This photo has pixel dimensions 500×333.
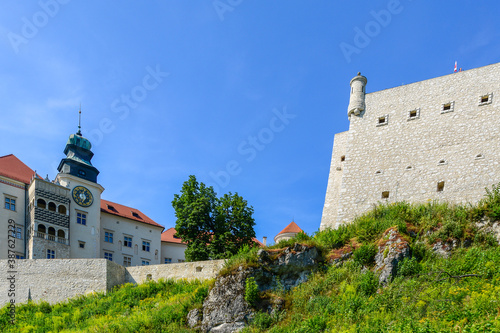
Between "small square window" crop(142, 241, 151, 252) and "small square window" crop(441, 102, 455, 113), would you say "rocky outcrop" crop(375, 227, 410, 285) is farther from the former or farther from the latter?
"small square window" crop(142, 241, 151, 252)

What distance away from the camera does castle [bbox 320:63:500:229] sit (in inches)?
1041

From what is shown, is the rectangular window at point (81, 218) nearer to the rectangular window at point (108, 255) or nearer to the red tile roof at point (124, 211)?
the red tile roof at point (124, 211)

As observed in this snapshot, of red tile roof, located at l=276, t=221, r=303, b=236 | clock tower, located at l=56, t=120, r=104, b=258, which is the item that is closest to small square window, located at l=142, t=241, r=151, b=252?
clock tower, located at l=56, t=120, r=104, b=258

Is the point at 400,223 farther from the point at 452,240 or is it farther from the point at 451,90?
the point at 451,90

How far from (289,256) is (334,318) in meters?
5.20

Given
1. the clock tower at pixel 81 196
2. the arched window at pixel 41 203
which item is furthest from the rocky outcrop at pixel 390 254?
the arched window at pixel 41 203

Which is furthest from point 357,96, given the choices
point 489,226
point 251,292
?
point 251,292

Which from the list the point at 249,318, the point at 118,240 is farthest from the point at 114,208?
the point at 249,318

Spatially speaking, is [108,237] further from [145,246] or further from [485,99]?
[485,99]

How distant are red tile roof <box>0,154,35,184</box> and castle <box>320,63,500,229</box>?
25994 millimetres

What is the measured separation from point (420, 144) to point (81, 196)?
2950cm

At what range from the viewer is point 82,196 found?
4444 centimetres

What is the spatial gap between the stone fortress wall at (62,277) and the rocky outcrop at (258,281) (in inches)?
318

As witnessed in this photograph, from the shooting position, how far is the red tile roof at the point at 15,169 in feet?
135
